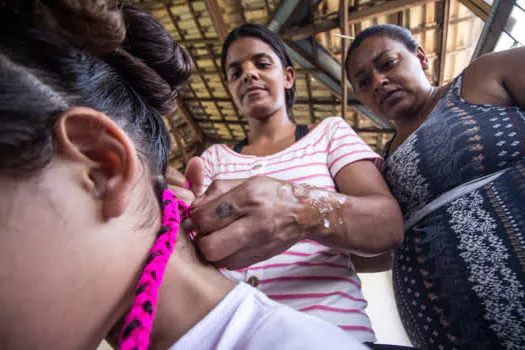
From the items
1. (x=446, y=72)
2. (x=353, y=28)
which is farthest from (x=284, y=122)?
(x=446, y=72)

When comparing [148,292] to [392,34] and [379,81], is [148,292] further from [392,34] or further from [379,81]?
[392,34]

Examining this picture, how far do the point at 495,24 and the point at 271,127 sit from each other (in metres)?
2.73

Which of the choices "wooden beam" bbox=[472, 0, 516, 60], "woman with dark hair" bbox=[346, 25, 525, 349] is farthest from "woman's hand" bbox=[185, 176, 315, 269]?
"wooden beam" bbox=[472, 0, 516, 60]

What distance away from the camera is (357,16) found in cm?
357

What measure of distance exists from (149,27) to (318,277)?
36.0 inches

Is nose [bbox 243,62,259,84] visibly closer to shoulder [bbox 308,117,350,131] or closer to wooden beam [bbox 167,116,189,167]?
shoulder [bbox 308,117,350,131]

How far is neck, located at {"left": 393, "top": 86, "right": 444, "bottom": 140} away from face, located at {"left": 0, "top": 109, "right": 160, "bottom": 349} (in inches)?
55.5

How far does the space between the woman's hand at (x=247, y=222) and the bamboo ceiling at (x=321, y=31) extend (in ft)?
11.2

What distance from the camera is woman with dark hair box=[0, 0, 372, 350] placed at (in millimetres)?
476

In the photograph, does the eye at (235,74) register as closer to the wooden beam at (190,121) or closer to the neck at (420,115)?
the neck at (420,115)

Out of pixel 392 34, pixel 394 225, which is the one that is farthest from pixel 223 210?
pixel 392 34

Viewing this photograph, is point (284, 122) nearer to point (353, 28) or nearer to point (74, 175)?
point (74, 175)

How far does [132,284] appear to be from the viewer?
0.60m

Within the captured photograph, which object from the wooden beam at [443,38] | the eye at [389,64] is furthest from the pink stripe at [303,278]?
the wooden beam at [443,38]
